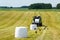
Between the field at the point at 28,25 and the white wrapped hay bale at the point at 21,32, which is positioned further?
the field at the point at 28,25

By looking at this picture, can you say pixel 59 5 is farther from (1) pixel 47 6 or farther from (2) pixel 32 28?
(2) pixel 32 28

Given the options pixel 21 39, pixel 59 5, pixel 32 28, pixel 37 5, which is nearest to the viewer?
pixel 21 39

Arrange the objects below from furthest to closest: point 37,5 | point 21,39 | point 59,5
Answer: point 37,5 → point 59,5 → point 21,39

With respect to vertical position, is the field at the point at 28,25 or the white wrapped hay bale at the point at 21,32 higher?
the white wrapped hay bale at the point at 21,32

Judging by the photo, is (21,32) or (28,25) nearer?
(21,32)

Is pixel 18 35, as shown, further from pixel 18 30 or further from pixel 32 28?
pixel 32 28

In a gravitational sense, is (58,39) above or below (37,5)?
above

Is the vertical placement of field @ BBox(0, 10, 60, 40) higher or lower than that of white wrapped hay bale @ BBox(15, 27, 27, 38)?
lower

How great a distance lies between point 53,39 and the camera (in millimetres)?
18703

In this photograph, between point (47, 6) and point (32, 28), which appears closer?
point (32, 28)

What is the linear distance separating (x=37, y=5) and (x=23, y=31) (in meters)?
77.2

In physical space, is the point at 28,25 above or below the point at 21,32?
below

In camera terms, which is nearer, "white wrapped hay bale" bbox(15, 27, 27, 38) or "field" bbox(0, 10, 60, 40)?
"white wrapped hay bale" bbox(15, 27, 27, 38)

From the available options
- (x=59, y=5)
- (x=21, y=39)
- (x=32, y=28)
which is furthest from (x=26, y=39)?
(x=59, y=5)
